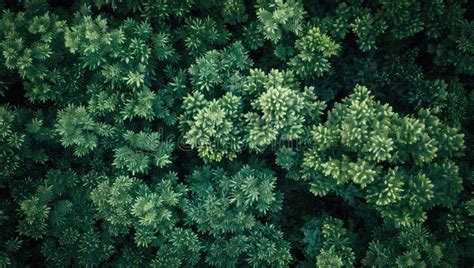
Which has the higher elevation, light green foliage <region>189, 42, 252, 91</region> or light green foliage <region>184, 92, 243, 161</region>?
light green foliage <region>189, 42, 252, 91</region>

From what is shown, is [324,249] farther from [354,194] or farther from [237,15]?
[237,15]

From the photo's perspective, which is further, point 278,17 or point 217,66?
point 217,66

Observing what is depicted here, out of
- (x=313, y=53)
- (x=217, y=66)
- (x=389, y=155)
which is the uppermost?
(x=313, y=53)

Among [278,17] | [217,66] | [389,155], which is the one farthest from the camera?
[217,66]

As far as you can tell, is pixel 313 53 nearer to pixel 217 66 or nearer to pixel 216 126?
pixel 217 66

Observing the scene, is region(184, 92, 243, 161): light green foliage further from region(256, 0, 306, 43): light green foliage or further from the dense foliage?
region(256, 0, 306, 43): light green foliage

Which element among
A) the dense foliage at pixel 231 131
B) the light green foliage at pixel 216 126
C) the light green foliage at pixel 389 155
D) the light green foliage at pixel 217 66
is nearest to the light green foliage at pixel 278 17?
the dense foliage at pixel 231 131

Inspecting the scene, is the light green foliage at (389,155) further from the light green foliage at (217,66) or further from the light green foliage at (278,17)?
the light green foliage at (217,66)

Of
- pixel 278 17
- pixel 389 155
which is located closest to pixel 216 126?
pixel 278 17

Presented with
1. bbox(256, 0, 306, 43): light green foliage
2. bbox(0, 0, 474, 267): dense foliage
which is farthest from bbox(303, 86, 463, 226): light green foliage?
bbox(256, 0, 306, 43): light green foliage
